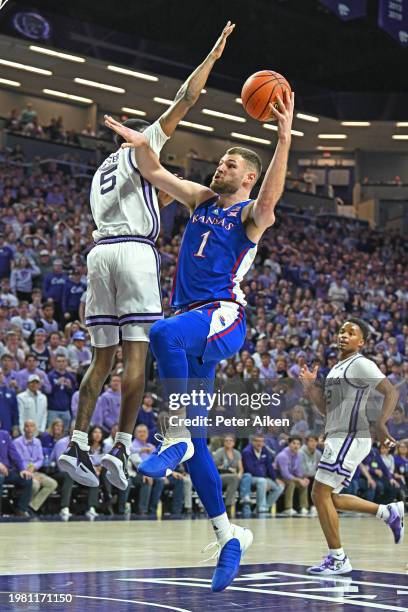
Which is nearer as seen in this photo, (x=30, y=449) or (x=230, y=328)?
(x=230, y=328)

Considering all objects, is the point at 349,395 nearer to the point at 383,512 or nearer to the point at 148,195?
the point at 383,512

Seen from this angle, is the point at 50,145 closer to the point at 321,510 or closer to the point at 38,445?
the point at 38,445

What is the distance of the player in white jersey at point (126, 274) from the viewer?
7023 millimetres

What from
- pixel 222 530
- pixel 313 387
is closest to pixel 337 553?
pixel 313 387

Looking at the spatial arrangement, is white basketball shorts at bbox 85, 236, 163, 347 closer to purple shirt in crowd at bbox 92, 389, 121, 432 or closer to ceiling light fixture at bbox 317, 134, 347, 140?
purple shirt in crowd at bbox 92, 389, 121, 432

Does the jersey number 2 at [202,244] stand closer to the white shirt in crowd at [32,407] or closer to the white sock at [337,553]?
the white sock at [337,553]

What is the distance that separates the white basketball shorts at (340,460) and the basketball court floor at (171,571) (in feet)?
3.04

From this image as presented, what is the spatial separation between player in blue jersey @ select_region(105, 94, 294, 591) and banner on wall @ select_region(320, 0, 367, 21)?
2467 cm

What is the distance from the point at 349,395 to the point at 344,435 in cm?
41

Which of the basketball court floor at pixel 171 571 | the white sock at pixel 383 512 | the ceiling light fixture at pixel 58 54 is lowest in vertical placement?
the basketball court floor at pixel 171 571

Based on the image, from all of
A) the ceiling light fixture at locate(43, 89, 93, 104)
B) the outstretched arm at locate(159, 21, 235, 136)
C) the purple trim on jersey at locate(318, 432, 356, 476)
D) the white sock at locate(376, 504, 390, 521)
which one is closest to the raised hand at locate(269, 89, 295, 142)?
the outstretched arm at locate(159, 21, 235, 136)

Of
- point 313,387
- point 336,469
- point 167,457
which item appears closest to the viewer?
point 167,457

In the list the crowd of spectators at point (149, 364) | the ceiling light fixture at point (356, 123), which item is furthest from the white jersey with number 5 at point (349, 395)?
the ceiling light fixture at point (356, 123)

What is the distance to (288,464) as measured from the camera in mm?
18797
